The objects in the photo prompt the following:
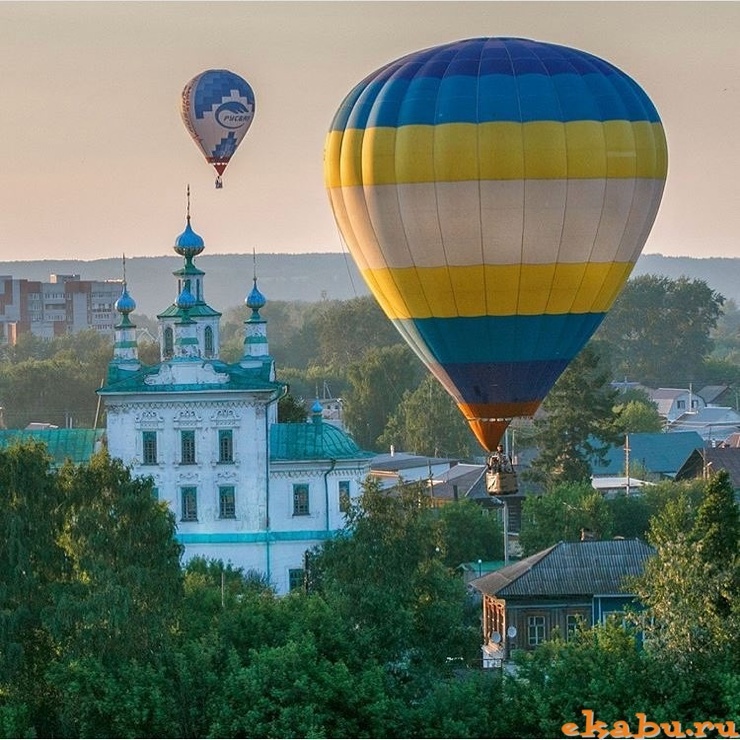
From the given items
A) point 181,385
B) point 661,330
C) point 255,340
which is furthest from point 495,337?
point 661,330

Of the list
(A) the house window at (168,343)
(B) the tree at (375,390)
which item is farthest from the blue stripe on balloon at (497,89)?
(B) the tree at (375,390)

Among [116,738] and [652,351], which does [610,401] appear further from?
[652,351]

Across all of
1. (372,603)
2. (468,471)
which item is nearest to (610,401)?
(468,471)

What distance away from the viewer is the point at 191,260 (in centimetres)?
6147

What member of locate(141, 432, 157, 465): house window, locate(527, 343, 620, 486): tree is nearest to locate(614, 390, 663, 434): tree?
locate(527, 343, 620, 486): tree

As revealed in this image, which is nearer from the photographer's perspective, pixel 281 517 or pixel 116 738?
pixel 116 738

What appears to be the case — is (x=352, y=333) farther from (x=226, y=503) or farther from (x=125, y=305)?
(x=226, y=503)

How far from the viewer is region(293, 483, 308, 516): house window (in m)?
59.8

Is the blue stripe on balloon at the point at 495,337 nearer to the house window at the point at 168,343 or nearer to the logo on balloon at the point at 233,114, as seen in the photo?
the house window at the point at 168,343

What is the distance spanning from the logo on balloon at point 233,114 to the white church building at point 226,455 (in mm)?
4445

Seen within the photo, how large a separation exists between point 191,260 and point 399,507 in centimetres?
1561

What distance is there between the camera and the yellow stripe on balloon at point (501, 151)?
3766 centimetres

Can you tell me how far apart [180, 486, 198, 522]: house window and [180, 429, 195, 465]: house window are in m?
0.58

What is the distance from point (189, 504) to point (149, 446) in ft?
4.80
